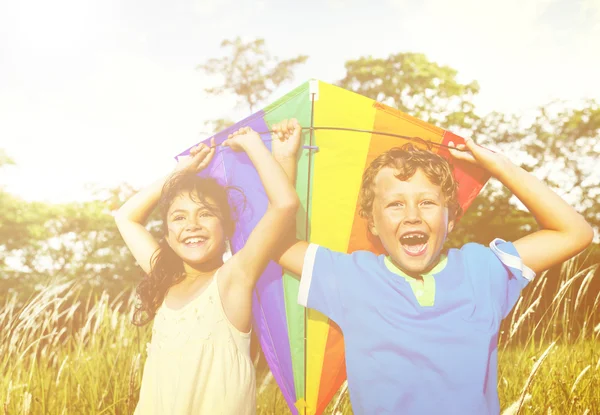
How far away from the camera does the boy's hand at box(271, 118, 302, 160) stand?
6.16 ft

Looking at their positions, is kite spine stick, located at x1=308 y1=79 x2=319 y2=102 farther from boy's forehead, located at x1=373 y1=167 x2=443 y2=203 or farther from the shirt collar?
the shirt collar

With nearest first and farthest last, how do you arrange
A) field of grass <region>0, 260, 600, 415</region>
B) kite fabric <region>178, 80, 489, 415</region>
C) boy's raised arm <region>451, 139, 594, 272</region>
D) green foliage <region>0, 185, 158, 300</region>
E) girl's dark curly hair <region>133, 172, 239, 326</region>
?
boy's raised arm <region>451, 139, 594, 272</region>, kite fabric <region>178, 80, 489, 415</region>, girl's dark curly hair <region>133, 172, 239, 326</region>, field of grass <region>0, 260, 600, 415</region>, green foliage <region>0, 185, 158, 300</region>

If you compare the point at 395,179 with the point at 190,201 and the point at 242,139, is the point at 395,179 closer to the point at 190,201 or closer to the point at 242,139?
the point at 242,139

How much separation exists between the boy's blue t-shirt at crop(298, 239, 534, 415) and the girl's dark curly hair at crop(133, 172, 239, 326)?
0.43m

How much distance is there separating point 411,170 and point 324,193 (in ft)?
1.14

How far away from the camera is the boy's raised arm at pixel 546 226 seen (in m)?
1.77

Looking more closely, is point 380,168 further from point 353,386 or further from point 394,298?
point 353,386

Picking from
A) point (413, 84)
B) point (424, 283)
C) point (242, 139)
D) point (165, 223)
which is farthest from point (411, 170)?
point (413, 84)

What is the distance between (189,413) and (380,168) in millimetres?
1165

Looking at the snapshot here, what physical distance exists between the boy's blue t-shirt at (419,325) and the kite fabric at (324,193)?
0.12m

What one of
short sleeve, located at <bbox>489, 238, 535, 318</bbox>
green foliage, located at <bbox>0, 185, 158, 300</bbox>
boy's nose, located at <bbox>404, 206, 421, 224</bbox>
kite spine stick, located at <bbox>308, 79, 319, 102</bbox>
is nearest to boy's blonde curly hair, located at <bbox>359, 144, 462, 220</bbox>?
boy's nose, located at <bbox>404, 206, 421, 224</bbox>

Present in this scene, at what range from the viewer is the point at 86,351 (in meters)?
2.78

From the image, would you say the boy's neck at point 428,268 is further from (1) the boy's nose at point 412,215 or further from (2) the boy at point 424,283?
(1) the boy's nose at point 412,215

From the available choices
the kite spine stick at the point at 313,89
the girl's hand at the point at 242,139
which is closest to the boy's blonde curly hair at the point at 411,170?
the kite spine stick at the point at 313,89
